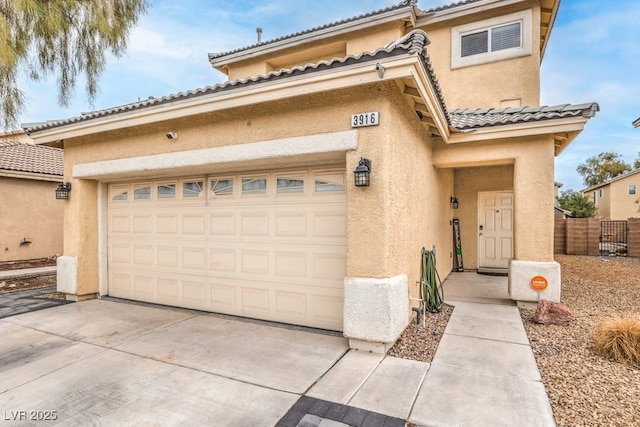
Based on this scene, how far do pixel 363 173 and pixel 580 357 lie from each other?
3.68 metres

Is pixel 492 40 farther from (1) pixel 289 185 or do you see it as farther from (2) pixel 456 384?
(2) pixel 456 384

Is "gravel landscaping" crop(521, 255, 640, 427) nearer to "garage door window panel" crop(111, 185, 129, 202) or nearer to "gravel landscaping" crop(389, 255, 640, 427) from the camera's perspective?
"gravel landscaping" crop(389, 255, 640, 427)

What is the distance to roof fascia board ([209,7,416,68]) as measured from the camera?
31.7 ft

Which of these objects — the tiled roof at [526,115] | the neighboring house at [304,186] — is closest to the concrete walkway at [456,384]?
the neighboring house at [304,186]

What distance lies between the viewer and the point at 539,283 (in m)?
6.46

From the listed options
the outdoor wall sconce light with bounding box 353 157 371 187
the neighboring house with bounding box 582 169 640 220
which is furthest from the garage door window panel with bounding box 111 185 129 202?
the neighboring house with bounding box 582 169 640 220

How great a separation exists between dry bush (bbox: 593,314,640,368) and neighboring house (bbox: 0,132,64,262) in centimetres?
1636

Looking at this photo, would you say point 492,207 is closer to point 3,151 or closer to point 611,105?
point 3,151

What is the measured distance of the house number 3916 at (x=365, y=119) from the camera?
441 centimetres

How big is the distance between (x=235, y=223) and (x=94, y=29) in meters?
5.42

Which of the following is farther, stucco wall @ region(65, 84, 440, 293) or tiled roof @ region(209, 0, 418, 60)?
tiled roof @ region(209, 0, 418, 60)

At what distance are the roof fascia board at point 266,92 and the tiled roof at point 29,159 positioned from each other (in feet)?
25.2

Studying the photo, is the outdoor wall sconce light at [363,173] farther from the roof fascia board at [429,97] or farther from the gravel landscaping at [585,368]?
the gravel landscaping at [585,368]

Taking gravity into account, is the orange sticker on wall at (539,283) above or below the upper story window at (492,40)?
below
